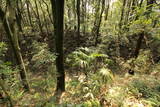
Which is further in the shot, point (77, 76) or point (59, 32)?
point (77, 76)

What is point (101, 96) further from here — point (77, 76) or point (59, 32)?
point (59, 32)

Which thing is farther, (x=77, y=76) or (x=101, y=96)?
(x=77, y=76)

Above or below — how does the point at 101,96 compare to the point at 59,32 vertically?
below

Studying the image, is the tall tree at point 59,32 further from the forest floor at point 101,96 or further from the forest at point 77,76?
the forest floor at point 101,96

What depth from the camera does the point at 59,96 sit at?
447 cm

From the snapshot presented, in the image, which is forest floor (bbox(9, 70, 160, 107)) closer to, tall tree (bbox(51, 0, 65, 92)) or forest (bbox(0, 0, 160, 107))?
forest (bbox(0, 0, 160, 107))

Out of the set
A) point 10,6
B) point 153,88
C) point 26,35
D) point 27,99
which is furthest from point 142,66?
point 26,35

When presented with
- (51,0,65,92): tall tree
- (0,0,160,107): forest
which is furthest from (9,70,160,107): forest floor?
(51,0,65,92): tall tree

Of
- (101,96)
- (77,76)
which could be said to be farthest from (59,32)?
(101,96)

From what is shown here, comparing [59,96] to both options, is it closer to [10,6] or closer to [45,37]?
[10,6]

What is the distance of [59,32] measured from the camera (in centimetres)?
341

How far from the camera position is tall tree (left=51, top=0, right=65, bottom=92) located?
9.81ft

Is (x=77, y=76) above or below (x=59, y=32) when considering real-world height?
below

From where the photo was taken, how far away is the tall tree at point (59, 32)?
2.99 metres
